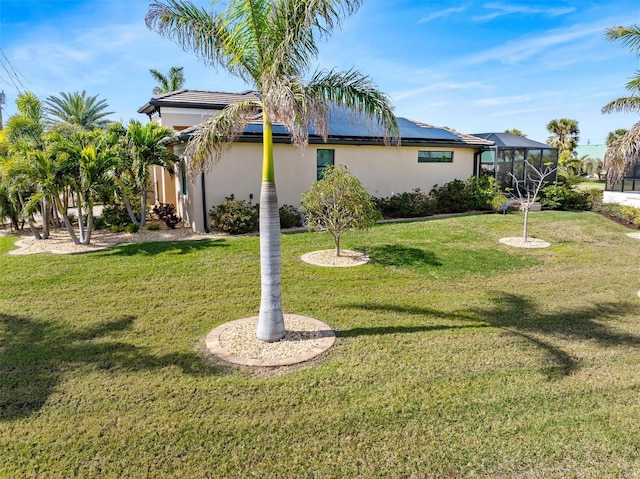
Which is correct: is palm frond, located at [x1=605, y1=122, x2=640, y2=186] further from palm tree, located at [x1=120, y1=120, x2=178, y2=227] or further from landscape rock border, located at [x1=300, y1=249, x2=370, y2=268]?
palm tree, located at [x1=120, y1=120, x2=178, y2=227]

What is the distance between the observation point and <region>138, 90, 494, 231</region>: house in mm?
14344

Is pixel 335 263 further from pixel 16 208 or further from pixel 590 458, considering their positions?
pixel 16 208

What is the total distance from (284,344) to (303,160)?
10.8 m

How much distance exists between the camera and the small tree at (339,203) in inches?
398

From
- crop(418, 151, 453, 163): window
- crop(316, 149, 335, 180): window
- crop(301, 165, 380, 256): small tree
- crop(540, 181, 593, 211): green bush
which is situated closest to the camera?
crop(301, 165, 380, 256): small tree

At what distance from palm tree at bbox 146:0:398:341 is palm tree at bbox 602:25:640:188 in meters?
4.62

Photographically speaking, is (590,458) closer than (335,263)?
Yes

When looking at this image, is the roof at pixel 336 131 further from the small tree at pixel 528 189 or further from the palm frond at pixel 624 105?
the palm frond at pixel 624 105

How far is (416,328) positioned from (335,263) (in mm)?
3852

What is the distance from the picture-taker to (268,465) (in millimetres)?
3508

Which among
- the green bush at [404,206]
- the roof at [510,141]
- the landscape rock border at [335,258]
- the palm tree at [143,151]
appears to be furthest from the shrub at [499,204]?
the palm tree at [143,151]

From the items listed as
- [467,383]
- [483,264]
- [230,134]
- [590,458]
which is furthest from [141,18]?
[483,264]

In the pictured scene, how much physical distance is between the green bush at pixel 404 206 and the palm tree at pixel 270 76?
11.0 metres

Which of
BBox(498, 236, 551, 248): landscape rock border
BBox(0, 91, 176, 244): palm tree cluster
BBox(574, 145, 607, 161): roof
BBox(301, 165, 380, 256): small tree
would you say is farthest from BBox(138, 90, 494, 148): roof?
BBox(574, 145, 607, 161): roof
